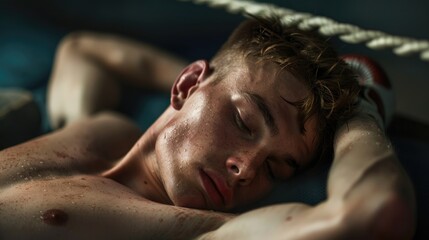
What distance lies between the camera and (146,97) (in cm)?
149

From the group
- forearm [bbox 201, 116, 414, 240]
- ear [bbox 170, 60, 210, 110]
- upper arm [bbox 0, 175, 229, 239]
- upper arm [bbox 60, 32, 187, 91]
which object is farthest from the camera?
upper arm [bbox 60, 32, 187, 91]

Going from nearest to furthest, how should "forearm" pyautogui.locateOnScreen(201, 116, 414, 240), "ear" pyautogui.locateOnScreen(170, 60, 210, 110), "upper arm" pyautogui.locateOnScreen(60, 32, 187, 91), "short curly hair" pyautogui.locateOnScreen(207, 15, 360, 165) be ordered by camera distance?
1. "forearm" pyautogui.locateOnScreen(201, 116, 414, 240)
2. "short curly hair" pyautogui.locateOnScreen(207, 15, 360, 165)
3. "ear" pyautogui.locateOnScreen(170, 60, 210, 110)
4. "upper arm" pyautogui.locateOnScreen(60, 32, 187, 91)

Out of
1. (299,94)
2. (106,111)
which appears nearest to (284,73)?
(299,94)

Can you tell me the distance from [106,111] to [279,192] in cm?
59

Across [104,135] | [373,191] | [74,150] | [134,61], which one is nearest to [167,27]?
[134,61]

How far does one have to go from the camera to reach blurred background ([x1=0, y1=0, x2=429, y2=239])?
158 centimetres

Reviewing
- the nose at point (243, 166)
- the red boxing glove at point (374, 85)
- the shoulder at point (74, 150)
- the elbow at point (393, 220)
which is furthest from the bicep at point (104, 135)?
the elbow at point (393, 220)

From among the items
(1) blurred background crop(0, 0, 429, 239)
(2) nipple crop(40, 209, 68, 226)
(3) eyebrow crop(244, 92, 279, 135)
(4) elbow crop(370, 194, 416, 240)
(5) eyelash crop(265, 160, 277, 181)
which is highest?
(3) eyebrow crop(244, 92, 279, 135)

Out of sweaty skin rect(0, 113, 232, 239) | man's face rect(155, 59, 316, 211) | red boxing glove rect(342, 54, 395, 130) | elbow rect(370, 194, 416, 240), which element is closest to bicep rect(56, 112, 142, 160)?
sweaty skin rect(0, 113, 232, 239)

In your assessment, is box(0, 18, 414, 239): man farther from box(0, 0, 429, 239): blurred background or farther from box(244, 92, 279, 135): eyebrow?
box(0, 0, 429, 239): blurred background

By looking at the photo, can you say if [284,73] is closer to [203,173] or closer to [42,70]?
[203,173]

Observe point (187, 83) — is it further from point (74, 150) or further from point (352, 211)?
point (352, 211)

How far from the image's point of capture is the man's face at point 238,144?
870 millimetres

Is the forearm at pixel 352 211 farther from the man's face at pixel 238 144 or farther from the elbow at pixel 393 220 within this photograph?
the man's face at pixel 238 144
